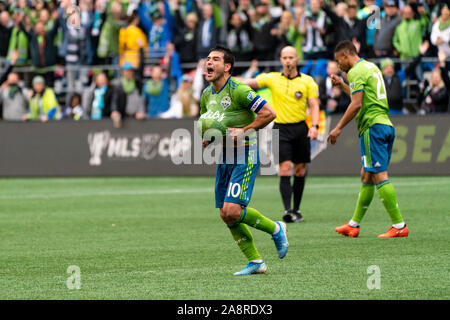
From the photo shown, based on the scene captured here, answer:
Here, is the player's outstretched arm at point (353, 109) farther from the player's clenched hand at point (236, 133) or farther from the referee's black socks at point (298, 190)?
the player's clenched hand at point (236, 133)

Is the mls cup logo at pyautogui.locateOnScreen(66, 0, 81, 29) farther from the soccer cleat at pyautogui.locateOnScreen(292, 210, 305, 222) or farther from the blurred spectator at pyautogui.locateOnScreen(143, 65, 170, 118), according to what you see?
the soccer cleat at pyautogui.locateOnScreen(292, 210, 305, 222)

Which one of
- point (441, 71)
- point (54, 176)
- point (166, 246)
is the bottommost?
point (54, 176)

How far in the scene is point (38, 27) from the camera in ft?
84.4

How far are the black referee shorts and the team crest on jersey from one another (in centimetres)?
513

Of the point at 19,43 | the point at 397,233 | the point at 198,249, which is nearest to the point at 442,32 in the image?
the point at 397,233

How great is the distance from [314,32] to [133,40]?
521 centimetres

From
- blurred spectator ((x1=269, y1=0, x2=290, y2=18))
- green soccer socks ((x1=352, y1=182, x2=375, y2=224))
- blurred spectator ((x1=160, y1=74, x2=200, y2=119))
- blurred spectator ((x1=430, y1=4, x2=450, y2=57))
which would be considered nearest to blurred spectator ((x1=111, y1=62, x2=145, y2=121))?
blurred spectator ((x1=160, y1=74, x2=200, y2=119))

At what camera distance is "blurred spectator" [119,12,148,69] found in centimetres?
2478

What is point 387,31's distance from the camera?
22047 millimetres

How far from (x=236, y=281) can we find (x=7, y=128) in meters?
17.3
